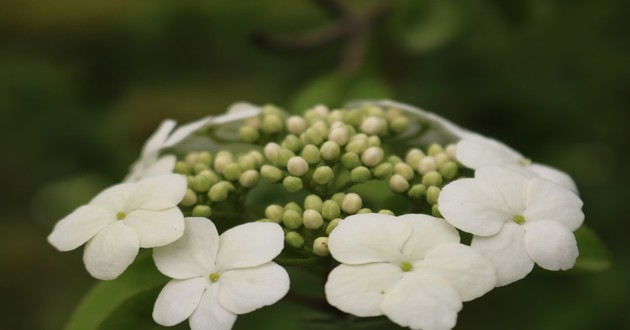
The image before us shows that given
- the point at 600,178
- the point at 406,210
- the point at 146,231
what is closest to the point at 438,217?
the point at 406,210

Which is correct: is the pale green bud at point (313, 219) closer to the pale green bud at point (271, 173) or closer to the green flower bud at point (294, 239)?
the green flower bud at point (294, 239)

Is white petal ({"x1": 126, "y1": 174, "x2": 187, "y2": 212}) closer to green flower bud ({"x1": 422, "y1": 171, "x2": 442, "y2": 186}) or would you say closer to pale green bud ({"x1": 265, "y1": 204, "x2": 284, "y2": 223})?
pale green bud ({"x1": 265, "y1": 204, "x2": 284, "y2": 223})

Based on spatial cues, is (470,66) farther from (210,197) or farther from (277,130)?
(210,197)

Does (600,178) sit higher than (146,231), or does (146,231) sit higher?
(600,178)

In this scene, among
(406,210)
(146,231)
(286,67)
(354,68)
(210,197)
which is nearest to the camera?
(146,231)

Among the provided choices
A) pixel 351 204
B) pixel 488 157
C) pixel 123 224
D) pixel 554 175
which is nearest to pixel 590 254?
pixel 554 175

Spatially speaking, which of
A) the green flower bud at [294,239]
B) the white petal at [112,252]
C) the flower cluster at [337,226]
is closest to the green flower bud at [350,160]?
the flower cluster at [337,226]

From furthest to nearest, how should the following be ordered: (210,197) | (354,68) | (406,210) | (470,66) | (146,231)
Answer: (470,66), (354,68), (406,210), (210,197), (146,231)
